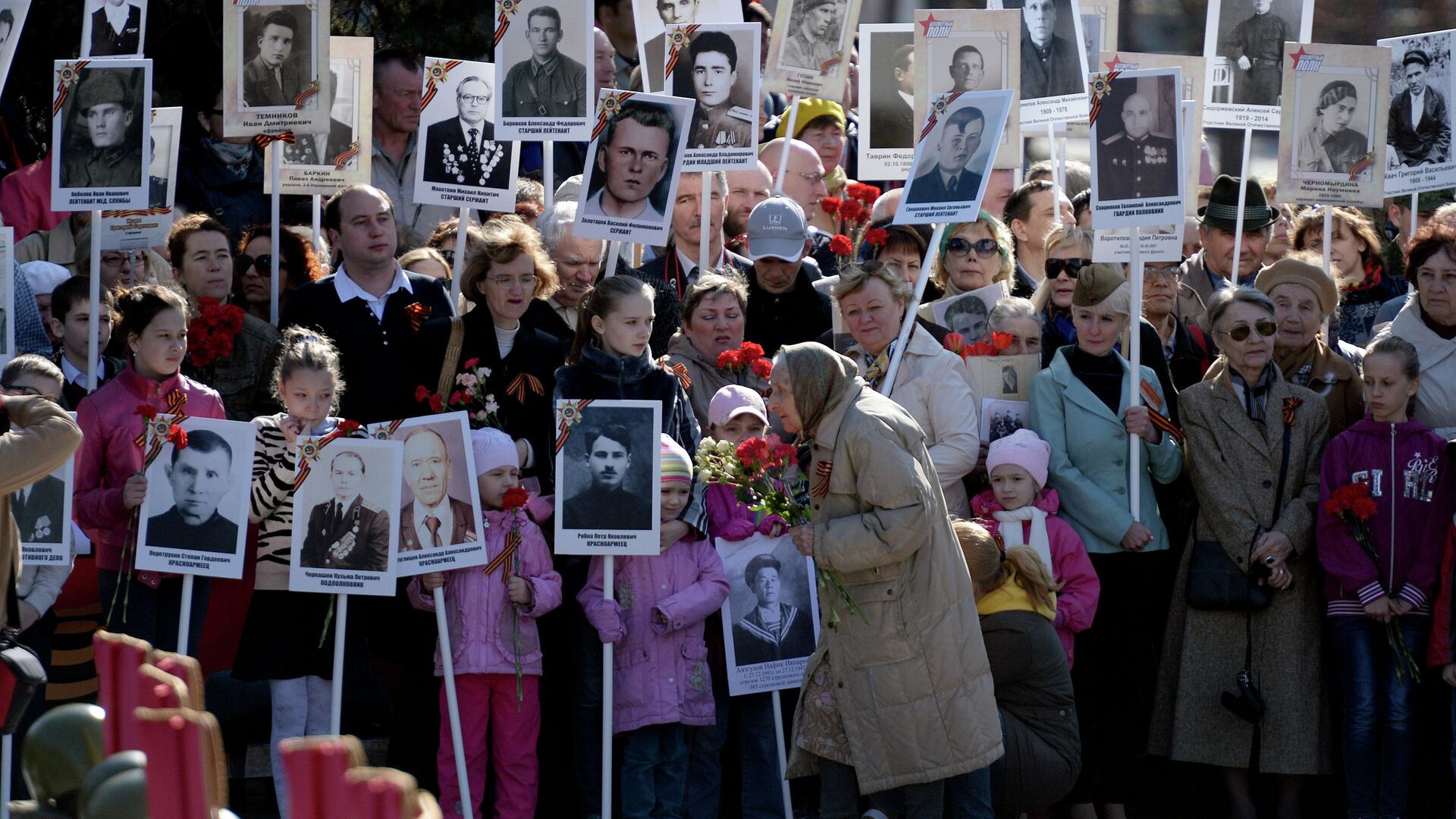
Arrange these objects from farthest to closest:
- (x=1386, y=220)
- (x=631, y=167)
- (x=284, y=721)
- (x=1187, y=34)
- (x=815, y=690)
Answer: (x=1187, y=34) → (x=1386, y=220) → (x=631, y=167) → (x=284, y=721) → (x=815, y=690)

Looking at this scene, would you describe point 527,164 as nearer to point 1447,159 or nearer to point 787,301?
point 787,301

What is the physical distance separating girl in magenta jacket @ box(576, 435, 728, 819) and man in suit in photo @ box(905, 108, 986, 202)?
1.58 m

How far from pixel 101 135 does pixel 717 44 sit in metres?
2.85

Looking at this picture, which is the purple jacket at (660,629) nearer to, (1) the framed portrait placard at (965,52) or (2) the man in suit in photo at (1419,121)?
(1) the framed portrait placard at (965,52)

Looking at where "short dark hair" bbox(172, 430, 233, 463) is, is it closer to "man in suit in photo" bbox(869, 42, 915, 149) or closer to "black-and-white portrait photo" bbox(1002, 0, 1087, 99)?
"man in suit in photo" bbox(869, 42, 915, 149)

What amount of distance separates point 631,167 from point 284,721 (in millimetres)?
2740

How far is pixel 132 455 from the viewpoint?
276 inches

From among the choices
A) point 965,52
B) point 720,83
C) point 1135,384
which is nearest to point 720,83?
point 720,83

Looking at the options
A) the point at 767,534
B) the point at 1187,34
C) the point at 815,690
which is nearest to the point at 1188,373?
the point at 767,534

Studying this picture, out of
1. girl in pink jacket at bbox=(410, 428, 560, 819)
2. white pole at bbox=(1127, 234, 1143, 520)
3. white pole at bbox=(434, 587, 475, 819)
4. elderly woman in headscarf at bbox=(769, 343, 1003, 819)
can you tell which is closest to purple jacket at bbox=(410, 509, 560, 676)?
girl in pink jacket at bbox=(410, 428, 560, 819)

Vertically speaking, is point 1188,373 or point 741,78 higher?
point 741,78

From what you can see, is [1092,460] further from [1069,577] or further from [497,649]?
[497,649]

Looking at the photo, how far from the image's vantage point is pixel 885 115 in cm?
990

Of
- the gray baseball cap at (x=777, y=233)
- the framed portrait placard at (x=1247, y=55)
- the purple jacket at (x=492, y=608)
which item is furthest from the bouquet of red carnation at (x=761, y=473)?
the framed portrait placard at (x=1247, y=55)
